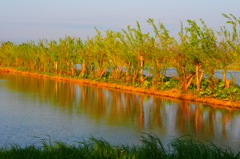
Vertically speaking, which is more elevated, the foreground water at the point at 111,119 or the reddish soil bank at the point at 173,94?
the reddish soil bank at the point at 173,94

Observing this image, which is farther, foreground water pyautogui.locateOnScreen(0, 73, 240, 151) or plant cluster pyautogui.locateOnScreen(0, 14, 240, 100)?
plant cluster pyautogui.locateOnScreen(0, 14, 240, 100)

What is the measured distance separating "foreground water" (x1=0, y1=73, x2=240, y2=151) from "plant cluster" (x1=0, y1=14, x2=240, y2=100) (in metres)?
2.10

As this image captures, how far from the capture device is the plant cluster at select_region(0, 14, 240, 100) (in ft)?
63.8

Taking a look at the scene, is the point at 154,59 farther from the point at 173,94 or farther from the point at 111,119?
the point at 111,119

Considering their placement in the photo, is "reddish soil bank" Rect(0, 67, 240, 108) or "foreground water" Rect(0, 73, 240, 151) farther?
"reddish soil bank" Rect(0, 67, 240, 108)

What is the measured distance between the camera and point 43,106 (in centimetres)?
1723

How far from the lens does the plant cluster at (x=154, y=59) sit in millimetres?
19438

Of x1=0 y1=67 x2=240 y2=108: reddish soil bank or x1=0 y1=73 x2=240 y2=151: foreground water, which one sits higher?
x1=0 y1=67 x2=240 y2=108: reddish soil bank

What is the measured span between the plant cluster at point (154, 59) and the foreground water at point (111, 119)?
6.90ft

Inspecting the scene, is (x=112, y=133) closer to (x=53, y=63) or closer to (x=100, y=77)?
(x=100, y=77)

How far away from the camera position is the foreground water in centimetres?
1116

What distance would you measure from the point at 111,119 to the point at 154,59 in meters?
11.0

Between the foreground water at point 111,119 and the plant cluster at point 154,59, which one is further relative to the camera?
the plant cluster at point 154,59

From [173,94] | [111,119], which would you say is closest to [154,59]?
[173,94]
